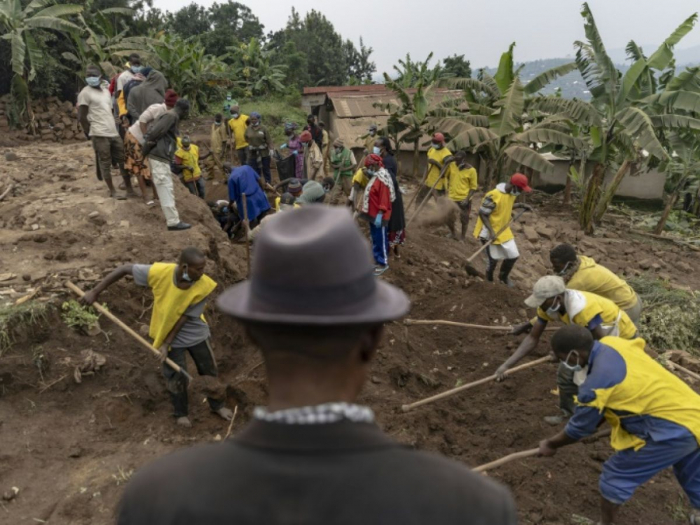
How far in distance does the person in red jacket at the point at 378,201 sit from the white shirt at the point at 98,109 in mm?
3475

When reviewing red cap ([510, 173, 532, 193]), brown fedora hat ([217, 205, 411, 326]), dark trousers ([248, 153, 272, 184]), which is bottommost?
dark trousers ([248, 153, 272, 184])

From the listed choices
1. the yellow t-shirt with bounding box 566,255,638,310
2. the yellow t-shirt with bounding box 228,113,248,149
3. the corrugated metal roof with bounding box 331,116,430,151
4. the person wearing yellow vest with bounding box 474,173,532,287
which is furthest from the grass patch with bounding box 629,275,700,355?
the corrugated metal roof with bounding box 331,116,430,151

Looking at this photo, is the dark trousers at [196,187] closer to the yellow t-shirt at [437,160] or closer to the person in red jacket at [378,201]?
the person in red jacket at [378,201]

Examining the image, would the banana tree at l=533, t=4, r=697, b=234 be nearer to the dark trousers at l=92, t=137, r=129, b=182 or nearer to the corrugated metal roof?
the corrugated metal roof

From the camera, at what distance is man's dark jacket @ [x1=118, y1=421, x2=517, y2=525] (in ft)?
3.38

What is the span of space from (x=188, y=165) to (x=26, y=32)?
25.0 feet

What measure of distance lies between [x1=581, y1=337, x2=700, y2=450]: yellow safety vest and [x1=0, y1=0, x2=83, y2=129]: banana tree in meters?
14.1

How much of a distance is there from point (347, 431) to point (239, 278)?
6344 mm

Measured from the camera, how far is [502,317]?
7.22 meters

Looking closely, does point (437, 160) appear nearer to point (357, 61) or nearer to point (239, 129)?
point (239, 129)

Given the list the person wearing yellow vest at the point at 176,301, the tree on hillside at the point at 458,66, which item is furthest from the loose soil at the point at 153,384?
the tree on hillside at the point at 458,66

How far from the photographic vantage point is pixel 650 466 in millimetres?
3412

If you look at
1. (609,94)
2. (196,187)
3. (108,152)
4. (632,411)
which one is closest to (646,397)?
(632,411)

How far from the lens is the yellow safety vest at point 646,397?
3260 mm
